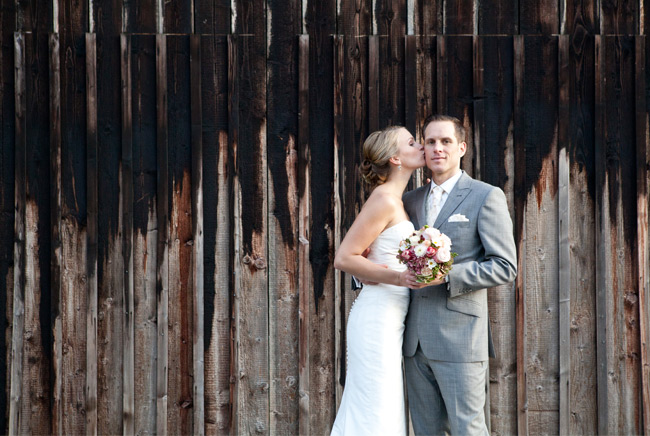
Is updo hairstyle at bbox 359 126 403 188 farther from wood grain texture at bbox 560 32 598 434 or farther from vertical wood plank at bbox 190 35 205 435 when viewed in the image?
wood grain texture at bbox 560 32 598 434

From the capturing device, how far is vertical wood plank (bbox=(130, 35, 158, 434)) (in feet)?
12.8

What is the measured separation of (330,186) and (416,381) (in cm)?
138

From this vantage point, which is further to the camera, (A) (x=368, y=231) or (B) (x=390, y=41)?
(B) (x=390, y=41)

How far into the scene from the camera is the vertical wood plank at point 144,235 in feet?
12.8

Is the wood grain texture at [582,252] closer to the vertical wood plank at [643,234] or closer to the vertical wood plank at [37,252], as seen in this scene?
the vertical wood plank at [643,234]

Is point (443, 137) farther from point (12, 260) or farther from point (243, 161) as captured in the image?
point (12, 260)

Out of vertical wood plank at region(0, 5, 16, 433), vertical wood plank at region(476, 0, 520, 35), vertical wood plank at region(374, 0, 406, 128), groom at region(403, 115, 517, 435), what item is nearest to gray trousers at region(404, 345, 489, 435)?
groom at region(403, 115, 517, 435)

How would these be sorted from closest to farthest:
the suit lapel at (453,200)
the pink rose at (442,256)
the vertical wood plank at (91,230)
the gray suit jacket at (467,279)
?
the pink rose at (442,256) < the gray suit jacket at (467,279) < the suit lapel at (453,200) < the vertical wood plank at (91,230)

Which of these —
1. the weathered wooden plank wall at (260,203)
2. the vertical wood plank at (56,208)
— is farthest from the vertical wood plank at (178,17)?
the vertical wood plank at (56,208)

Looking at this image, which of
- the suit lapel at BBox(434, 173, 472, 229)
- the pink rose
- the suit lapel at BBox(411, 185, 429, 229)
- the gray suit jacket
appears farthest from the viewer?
the suit lapel at BBox(411, 185, 429, 229)

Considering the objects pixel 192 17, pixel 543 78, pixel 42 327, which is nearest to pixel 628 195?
pixel 543 78

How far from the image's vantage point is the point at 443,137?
10.3 ft

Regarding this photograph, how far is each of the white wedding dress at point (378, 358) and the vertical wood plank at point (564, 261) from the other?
1303 mm

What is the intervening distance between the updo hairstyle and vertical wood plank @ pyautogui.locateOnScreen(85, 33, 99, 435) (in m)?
1.77
